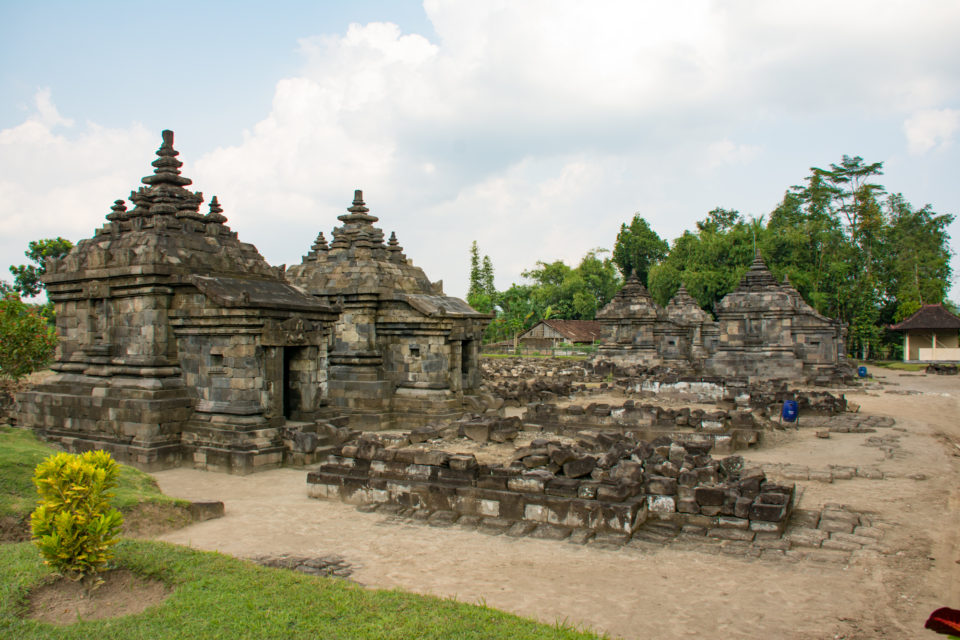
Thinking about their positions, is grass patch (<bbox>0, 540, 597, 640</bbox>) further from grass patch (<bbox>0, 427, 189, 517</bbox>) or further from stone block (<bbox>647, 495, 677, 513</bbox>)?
stone block (<bbox>647, 495, 677, 513</bbox>)

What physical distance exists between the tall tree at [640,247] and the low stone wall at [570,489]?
51978 millimetres

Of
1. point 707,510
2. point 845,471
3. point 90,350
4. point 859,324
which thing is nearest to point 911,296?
point 859,324

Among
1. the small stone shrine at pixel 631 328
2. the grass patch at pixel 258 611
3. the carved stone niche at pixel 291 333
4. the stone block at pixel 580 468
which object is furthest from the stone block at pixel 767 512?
the small stone shrine at pixel 631 328

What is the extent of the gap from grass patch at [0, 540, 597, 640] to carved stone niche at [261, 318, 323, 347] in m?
5.82

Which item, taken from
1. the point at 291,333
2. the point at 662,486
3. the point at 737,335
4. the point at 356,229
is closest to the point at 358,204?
the point at 356,229

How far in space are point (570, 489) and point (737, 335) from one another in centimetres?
1966

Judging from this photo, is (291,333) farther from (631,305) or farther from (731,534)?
(631,305)

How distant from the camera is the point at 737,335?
24844mm

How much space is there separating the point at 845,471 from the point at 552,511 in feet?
17.6

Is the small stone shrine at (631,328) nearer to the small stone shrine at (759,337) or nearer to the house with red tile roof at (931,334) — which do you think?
the small stone shrine at (759,337)

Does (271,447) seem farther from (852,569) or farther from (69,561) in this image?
(852,569)

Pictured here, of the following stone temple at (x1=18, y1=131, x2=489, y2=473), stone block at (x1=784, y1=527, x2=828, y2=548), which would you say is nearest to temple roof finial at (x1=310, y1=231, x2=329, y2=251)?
stone temple at (x1=18, y1=131, x2=489, y2=473)

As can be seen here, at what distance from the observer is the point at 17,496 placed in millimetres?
7020

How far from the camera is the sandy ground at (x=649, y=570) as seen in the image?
16.2 ft
